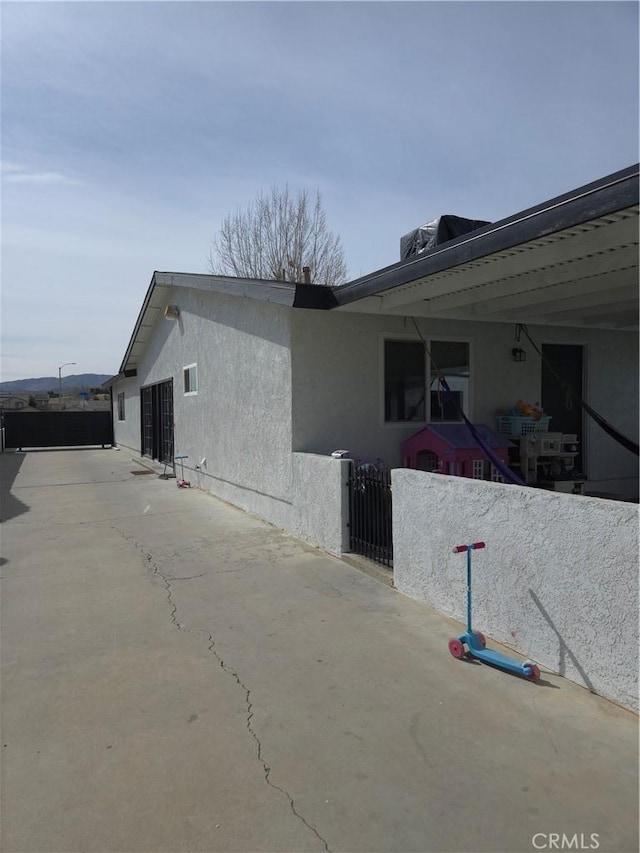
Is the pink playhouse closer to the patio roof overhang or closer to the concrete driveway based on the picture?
the patio roof overhang

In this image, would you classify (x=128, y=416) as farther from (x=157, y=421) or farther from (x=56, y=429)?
(x=157, y=421)

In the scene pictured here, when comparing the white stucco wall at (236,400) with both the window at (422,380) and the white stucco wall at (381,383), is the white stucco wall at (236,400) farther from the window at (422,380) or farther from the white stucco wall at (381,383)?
the window at (422,380)

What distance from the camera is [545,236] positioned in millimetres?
3893

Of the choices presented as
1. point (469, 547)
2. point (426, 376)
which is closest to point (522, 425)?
point (426, 376)

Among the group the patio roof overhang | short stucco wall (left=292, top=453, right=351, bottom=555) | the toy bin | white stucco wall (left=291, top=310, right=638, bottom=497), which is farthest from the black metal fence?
the toy bin

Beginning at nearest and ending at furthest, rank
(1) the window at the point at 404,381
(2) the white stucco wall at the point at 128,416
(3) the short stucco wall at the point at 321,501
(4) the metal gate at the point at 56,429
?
(3) the short stucco wall at the point at 321,501
(1) the window at the point at 404,381
(2) the white stucco wall at the point at 128,416
(4) the metal gate at the point at 56,429

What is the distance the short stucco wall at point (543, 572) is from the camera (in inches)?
124

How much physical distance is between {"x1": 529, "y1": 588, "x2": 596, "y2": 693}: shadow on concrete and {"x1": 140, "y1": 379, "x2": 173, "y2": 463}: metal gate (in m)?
12.3

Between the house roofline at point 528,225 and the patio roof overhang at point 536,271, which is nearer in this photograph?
the house roofline at point 528,225

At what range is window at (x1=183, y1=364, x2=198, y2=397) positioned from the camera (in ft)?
39.4

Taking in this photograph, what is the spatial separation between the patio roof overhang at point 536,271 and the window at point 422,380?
0.65 m

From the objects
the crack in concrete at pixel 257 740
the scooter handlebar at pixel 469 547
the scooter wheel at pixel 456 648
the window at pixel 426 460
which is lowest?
the crack in concrete at pixel 257 740

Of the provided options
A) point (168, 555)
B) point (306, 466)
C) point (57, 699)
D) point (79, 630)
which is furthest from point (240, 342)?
point (57, 699)
